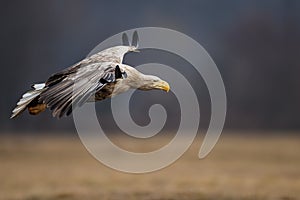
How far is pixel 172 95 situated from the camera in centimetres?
3666

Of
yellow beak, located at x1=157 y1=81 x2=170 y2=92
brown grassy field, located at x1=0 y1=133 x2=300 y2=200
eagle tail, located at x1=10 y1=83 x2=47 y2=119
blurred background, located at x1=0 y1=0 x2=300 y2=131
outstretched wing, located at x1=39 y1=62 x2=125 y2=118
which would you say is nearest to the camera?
outstretched wing, located at x1=39 y1=62 x2=125 y2=118

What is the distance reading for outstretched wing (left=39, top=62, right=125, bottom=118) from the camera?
362 inches

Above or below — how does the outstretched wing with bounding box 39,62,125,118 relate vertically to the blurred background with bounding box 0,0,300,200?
below

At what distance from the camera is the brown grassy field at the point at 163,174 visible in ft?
46.2

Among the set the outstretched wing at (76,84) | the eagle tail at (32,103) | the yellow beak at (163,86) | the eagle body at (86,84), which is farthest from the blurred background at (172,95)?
the outstretched wing at (76,84)

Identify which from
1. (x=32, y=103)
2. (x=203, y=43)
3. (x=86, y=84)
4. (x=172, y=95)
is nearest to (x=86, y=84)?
(x=86, y=84)

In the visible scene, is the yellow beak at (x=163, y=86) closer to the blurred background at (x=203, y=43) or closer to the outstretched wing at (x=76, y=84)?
the outstretched wing at (x=76, y=84)

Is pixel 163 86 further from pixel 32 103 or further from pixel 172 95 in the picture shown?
pixel 172 95

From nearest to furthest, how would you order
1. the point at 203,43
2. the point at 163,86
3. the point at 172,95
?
1. the point at 163,86
2. the point at 172,95
3. the point at 203,43

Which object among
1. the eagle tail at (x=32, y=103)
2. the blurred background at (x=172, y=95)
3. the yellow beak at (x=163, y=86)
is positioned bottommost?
the eagle tail at (x=32, y=103)

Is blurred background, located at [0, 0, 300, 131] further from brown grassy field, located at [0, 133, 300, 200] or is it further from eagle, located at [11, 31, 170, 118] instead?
eagle, located at [11, 31, 170, 118]

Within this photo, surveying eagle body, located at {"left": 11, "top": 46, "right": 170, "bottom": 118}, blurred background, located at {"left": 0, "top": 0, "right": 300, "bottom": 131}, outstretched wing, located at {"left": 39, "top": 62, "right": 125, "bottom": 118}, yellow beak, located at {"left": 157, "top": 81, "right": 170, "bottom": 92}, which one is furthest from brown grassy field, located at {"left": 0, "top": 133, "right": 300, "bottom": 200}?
blurred background, located at {"left": 0, "top": 0, "right": 300, "bottom": 131}

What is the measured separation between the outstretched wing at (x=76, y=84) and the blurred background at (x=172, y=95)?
3746mm

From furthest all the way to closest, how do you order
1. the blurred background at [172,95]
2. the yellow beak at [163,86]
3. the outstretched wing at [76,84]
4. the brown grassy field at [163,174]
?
the blurred background at [172,95], the brown grassy field at [163,174], the yellow beak at [163,86], the outstretched wing at [76,84]
